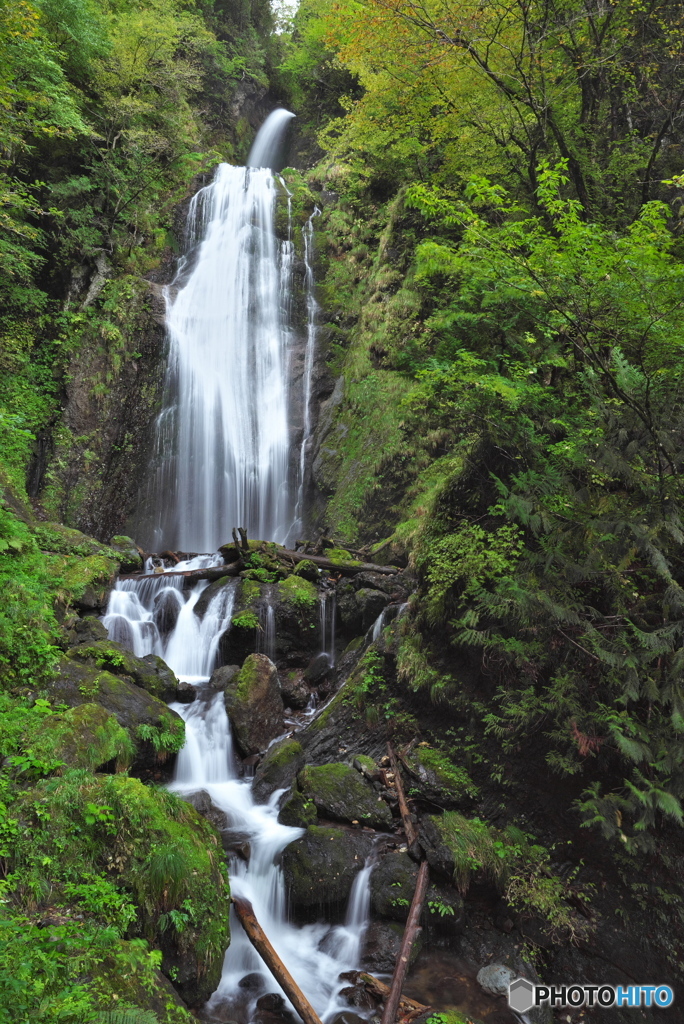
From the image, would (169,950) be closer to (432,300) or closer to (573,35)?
(573,35)

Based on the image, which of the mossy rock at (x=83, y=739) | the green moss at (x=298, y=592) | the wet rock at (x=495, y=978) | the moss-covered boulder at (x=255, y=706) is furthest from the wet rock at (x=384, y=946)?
the green moss at (x=298, y=592)

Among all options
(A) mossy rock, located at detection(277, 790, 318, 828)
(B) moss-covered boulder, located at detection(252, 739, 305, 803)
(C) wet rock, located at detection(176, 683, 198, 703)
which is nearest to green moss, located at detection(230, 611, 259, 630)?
(C) wet rock, located at detection(176, 683, 198, 703)

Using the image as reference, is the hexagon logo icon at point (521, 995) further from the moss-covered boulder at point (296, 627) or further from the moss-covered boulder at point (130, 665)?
the moss-covered boulder at point (296, 627)

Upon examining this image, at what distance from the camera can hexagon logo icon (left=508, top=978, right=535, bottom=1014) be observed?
418cm

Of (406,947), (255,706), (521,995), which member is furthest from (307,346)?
(521,995)

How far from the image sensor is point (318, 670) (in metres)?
8.99

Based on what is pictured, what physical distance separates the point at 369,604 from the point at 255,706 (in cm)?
237

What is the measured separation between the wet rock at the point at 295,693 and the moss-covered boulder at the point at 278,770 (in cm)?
132

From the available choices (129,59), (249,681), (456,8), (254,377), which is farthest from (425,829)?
(129,59)

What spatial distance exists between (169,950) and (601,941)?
10.9ft

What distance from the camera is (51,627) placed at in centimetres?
617

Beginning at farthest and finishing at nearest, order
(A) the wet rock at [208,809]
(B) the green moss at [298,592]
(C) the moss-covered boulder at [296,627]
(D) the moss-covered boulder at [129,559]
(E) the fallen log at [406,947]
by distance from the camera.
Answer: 1. (D) the moss-covered boulder at [129,559]
2. (B) the green moss at [298,592]
3. (C) the moss-covered boulder at [296,627]
4. (A) the wet rock at [208,809]
5. (E) the fallen log at [406,947]

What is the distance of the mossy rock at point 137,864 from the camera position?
359 centimetres

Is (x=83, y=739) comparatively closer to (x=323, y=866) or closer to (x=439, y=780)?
(x=323, y=866)
